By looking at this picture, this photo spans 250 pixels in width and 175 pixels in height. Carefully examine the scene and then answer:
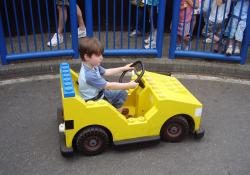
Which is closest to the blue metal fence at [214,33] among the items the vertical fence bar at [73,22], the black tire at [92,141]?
the vertical fence bar at [73,22]

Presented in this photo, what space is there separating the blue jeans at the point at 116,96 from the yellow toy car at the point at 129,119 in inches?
6.5

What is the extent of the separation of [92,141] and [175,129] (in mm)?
758

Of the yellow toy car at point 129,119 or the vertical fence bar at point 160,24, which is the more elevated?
the vertical fence bar at point 160,24

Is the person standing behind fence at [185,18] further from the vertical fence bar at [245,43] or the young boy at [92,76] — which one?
the young boy at [92,76]

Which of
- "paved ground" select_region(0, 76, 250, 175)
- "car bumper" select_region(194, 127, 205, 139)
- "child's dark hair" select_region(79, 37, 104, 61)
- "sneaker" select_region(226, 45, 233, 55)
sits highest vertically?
"child's dark hair" select_region(79, 37, 104, 61)

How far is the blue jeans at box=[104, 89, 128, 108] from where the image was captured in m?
2.87

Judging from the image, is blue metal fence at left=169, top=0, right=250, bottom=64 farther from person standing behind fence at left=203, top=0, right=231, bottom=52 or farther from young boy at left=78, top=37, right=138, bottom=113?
young boy at left=78, top=37, right=138, bottom=113

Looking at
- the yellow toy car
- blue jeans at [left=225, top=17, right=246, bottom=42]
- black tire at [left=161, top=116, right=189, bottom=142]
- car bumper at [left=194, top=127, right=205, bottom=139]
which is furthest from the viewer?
blue jeans at [left=225, top=17, right=246, bottom=42]

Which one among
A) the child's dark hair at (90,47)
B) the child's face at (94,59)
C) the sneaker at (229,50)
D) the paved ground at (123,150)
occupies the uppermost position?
the child's dark hair at (90,47)

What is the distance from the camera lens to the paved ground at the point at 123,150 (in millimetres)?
2578

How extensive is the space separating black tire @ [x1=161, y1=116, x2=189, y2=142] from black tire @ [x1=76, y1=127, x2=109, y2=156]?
0.54 m

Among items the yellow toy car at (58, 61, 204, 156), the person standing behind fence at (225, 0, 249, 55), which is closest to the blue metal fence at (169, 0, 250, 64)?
the person standing behind fence at (225, 0, 249, 55)

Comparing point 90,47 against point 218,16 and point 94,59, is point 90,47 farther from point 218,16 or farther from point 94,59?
point 218,16

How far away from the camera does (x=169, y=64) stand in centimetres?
444
